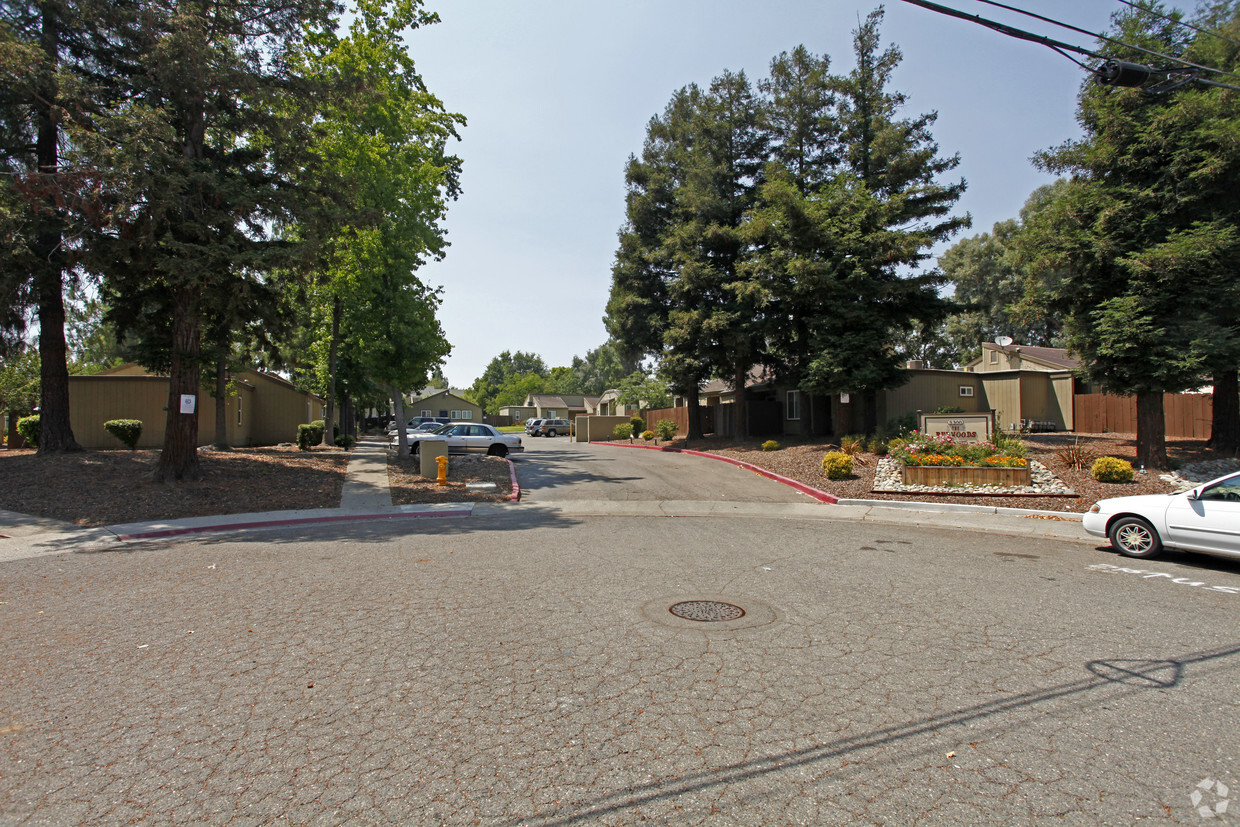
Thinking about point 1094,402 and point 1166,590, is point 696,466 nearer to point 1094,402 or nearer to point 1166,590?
point 1166,590

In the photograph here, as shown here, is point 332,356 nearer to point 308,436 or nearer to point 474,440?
point 308,436

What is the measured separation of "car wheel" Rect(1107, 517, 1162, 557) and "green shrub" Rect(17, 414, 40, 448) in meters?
28.4

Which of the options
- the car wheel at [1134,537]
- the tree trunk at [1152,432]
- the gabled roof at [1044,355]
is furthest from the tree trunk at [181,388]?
the gabled roof at [1044,355]

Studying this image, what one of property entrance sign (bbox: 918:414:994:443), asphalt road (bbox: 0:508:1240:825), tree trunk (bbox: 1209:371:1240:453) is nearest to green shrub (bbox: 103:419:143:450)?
asphalt road (bbox: 0:508:1240:825)

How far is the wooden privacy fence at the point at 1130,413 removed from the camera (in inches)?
909

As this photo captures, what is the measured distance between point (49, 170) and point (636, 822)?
19.7 meters

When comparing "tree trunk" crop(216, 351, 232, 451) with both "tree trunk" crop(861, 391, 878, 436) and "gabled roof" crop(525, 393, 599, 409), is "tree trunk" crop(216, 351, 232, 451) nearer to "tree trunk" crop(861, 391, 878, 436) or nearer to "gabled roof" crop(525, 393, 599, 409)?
"tree trunk" crop(861, 391, 878, 436)

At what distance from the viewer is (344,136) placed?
2319cm

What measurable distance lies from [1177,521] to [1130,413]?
21275mm

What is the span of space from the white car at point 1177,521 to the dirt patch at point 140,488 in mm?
14669

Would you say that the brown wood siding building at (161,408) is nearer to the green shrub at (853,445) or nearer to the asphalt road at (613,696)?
the asphalt road at (613,696)

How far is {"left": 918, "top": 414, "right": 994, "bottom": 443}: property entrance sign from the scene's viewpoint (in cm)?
1648

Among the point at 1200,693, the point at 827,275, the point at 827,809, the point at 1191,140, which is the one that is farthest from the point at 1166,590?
the point at 827,275

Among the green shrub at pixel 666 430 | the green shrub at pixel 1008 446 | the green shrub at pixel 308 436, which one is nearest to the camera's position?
the green shrub at pixel 1008 446
